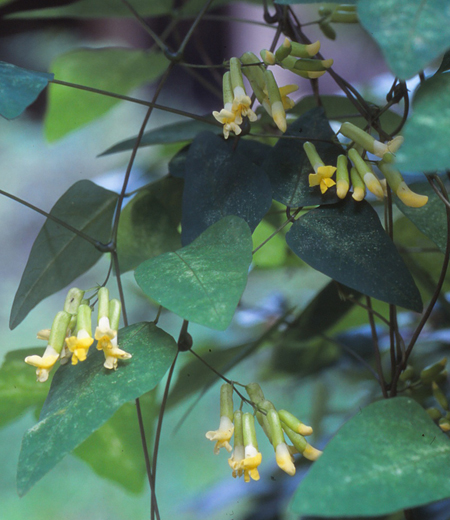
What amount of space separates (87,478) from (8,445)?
0.10 metres

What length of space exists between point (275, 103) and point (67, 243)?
0.22m

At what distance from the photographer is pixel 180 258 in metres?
0.29

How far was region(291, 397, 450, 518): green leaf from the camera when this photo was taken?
19 cm

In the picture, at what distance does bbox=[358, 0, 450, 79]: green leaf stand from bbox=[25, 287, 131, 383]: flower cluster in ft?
0.63

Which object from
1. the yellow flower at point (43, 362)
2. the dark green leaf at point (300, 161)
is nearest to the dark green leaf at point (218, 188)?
the dark green leaf at point (300, 161)

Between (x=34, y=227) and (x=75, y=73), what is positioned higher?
(x=75, y=73)

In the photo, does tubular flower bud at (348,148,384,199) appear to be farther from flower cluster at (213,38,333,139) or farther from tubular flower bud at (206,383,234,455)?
tubular flower bud at (206,383,234,455)

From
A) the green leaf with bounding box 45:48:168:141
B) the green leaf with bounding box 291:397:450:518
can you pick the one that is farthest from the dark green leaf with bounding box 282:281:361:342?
the green leaf with bounding box 45:48:168:141

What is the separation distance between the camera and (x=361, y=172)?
0.32 m

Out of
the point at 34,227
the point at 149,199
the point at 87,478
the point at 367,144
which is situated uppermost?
the point at 367,144

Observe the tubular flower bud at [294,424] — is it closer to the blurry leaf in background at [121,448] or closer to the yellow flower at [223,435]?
the yellow flower at [223,435]

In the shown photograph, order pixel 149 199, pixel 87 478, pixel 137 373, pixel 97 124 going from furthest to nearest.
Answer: pixel 97 124 < pixel 87 478 < pixel 149 199 < pixel 137 373

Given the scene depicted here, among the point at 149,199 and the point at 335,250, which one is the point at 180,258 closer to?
the point at 335,250

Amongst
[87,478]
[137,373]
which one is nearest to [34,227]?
[87,478]
